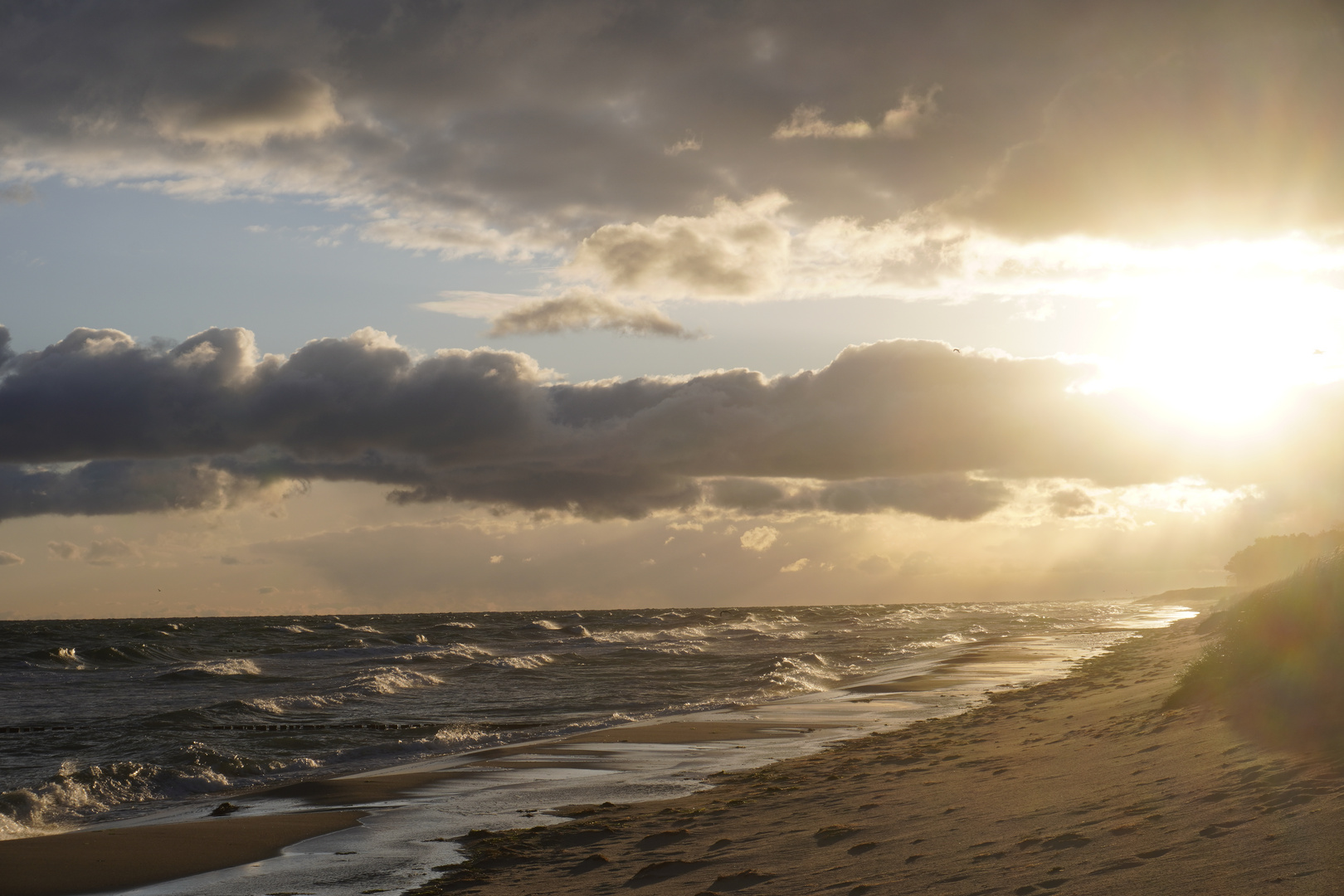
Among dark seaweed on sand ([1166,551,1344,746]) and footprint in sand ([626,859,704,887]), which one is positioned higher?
dark seaweed on sand ([1166,551,1344,746])

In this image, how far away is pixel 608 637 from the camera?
59.8 meters

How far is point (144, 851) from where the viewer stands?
10.7 m

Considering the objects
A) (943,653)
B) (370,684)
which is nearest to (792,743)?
(370,684)

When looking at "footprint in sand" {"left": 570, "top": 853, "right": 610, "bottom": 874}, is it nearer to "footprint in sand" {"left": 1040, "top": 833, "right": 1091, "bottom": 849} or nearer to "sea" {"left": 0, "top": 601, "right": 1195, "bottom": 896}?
"sea" {"left": 0, "top": 601, "right": 1195, "bottom": 896}

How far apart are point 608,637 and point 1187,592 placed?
11473 cm

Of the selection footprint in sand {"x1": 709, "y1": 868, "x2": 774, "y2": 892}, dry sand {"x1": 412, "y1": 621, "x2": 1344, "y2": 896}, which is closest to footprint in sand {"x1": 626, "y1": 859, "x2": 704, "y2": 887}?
dry sand {"x1": 412, "y1": 621, "x2": 1344, "y2": 896}

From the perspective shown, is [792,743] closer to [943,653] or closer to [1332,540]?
[943,653]

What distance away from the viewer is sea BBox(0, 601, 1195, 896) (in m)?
12.6

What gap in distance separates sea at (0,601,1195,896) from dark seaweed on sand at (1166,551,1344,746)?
6.60 meters

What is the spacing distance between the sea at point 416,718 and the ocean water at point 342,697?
9 cm

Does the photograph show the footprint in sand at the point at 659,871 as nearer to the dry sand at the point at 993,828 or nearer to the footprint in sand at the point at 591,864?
the dry sand at the point at 993,828

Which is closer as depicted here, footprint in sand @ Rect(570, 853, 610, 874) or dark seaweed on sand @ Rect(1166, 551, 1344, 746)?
footprint in sand @ Rect(570, 853, 610, 874)

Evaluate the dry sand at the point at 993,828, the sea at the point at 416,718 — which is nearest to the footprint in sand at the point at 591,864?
the dry sand at the point at 993,828

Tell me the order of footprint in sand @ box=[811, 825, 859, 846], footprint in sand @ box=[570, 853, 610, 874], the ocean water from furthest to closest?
the ocean water < footprint in sand @ box=[570, 853, 610, 874] < footprint in sand @ box=[811, 825, 859, 846]
